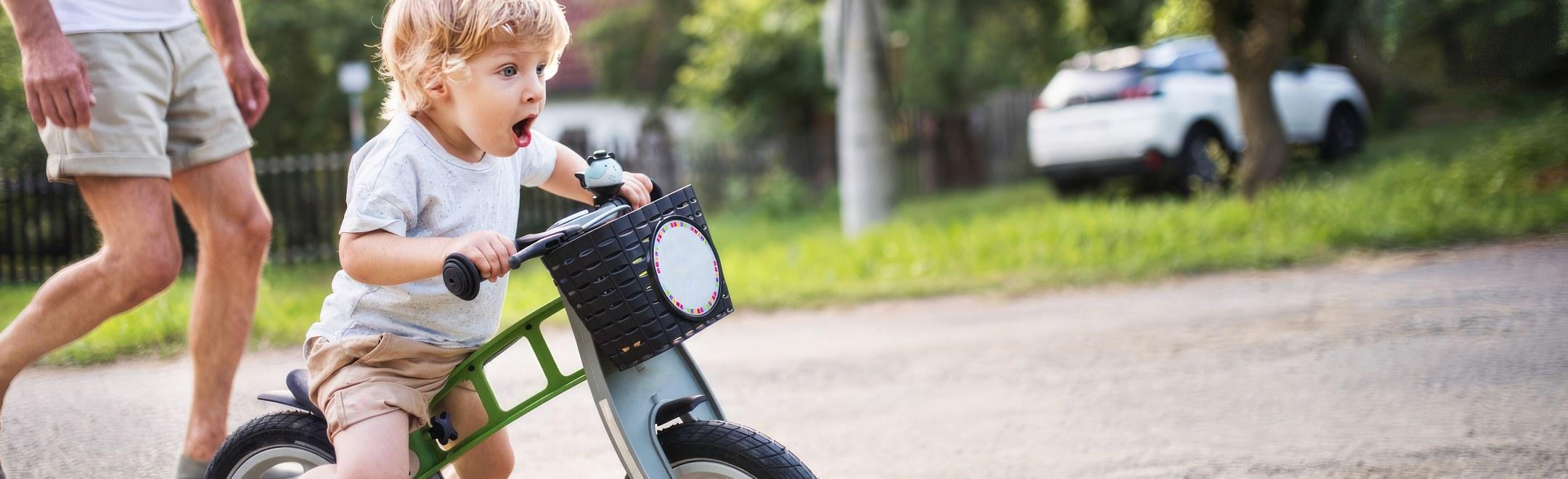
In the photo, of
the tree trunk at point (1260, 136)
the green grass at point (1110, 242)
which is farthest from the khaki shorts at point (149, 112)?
the tree trunk at point (1260, 136)

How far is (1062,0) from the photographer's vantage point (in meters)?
11.7

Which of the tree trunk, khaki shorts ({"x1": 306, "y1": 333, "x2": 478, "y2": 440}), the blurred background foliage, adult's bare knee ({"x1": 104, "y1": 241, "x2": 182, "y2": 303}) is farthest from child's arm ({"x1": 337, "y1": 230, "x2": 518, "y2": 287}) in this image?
the tree trunk

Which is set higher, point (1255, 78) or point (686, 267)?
point (686, 267)

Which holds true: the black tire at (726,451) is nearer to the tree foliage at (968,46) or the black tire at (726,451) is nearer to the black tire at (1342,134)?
the tree foliage at (968,46)

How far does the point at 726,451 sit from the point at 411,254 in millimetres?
616

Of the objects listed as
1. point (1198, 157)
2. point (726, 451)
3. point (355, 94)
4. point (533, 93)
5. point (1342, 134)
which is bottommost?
point (1342, 134)

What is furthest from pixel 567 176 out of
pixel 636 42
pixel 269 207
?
pixel 636 42

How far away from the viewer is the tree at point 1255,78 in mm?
9367

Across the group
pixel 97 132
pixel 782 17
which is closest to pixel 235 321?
pixel 97 132

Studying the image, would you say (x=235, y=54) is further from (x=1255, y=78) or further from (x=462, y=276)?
(x=1255, y=78)

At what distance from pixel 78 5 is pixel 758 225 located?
456 inches

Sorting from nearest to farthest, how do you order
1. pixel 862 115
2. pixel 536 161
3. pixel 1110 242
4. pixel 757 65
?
pixel 536 161, pixel 1110 242, pixel 862 115, pixel 757 65

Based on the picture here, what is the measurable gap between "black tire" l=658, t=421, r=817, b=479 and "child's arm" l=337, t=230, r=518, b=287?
0.44 meters

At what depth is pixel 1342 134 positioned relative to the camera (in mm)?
14438
